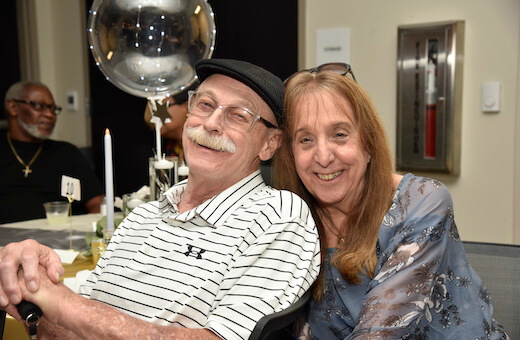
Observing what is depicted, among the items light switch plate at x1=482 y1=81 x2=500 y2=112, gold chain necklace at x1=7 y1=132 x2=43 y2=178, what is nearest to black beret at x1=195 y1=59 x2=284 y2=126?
light switch plate at x1=482 y1=81 x2=500 y2=112

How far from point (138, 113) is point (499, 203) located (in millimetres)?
2647

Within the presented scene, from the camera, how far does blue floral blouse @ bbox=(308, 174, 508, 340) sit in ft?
4.46

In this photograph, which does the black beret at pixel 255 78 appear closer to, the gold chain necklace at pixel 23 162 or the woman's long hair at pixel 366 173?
the woman's long hair at pixel 366 173

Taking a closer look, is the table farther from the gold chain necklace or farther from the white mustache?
the gold chain necklace

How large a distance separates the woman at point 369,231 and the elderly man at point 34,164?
6.95 ft

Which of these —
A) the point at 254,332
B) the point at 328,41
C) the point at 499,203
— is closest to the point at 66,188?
the point at 254,332

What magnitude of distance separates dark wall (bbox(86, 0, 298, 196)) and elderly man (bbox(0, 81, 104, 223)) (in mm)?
975

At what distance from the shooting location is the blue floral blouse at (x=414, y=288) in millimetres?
1360

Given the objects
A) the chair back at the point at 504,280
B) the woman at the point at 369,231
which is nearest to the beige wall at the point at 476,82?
the chair back at the point at 504,280

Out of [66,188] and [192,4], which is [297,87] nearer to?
[192,4]

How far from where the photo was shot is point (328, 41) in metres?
3.42

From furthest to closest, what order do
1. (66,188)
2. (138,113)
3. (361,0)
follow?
(138,113) → (361,0) → (66,188)

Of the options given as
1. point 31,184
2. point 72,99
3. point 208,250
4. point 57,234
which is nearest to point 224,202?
point 208,250

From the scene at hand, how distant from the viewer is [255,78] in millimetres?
1505
